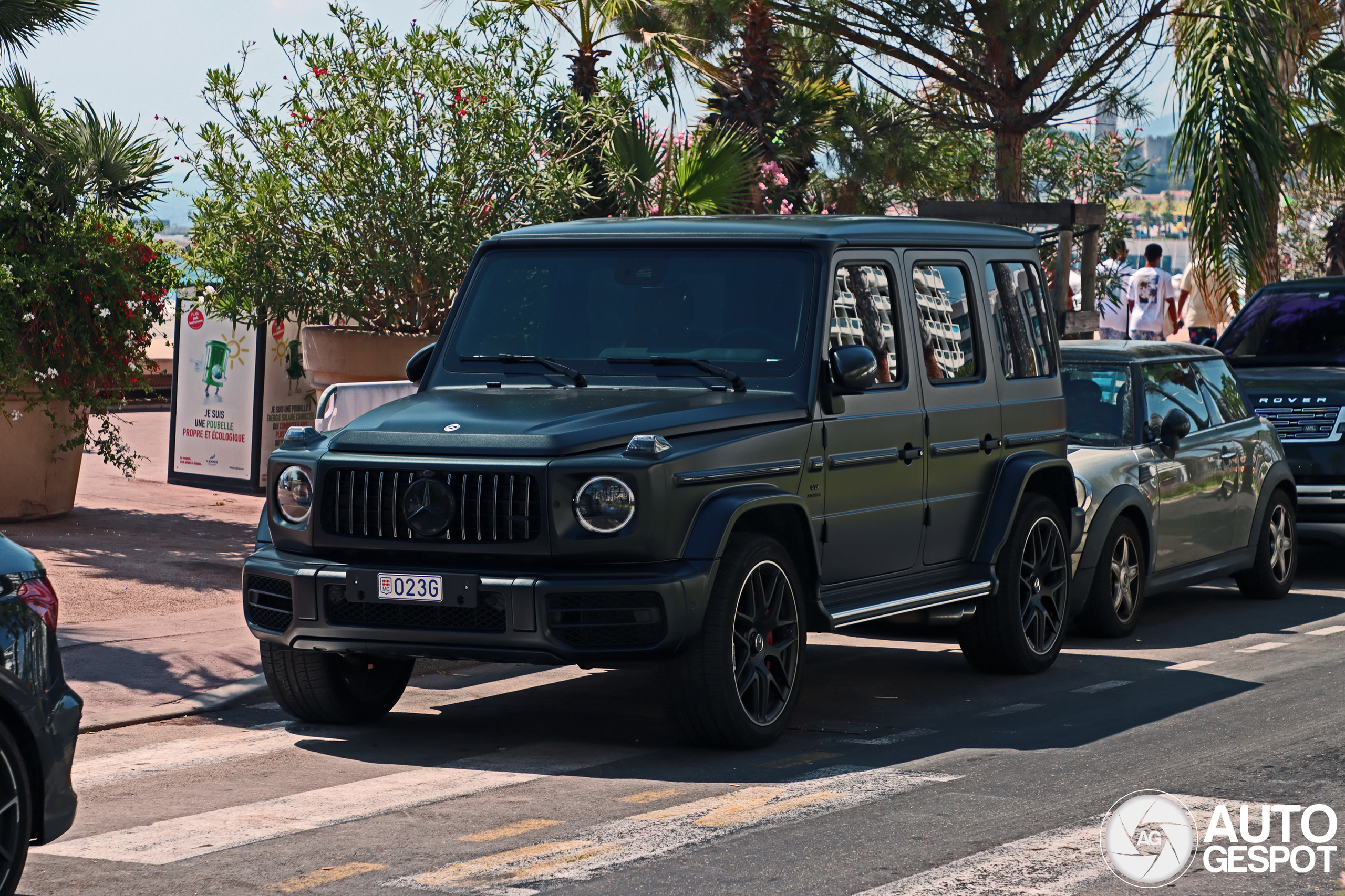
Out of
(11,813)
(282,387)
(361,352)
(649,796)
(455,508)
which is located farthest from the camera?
(282,387)

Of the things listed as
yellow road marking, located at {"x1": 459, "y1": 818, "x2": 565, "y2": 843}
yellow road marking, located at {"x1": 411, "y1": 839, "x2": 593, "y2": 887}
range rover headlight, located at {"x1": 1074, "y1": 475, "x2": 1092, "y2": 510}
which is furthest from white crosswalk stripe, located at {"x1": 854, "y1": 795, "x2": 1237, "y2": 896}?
range rover headlight, located at {"x1": 1074, "y1": 475, "x2": 1092, "y2": 510}

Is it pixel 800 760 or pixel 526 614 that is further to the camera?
pixel 800 760

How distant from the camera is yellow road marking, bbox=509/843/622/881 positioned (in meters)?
5.43

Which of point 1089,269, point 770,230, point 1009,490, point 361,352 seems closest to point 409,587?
point 770,230

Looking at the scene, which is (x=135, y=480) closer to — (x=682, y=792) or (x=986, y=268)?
(x=986, y=268)

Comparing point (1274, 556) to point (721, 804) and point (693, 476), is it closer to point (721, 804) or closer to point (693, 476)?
point (693, 476)

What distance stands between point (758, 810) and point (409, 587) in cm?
162

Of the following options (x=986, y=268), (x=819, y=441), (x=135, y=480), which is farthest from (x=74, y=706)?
(x=135, y=480)

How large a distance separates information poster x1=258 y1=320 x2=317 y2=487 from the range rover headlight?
787 centimetres

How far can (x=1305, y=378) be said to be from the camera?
13.2m

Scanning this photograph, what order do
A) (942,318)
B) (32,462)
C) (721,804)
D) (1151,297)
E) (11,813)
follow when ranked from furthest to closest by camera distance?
(1151,297), (32,462), (942,318), (721,804), (11,813)

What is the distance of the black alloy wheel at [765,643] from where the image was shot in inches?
280

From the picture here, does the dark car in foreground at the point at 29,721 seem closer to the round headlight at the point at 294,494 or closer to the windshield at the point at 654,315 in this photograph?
the round headlight at the point at 294,494

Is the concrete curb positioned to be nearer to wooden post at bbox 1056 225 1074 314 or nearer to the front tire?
the front tire
